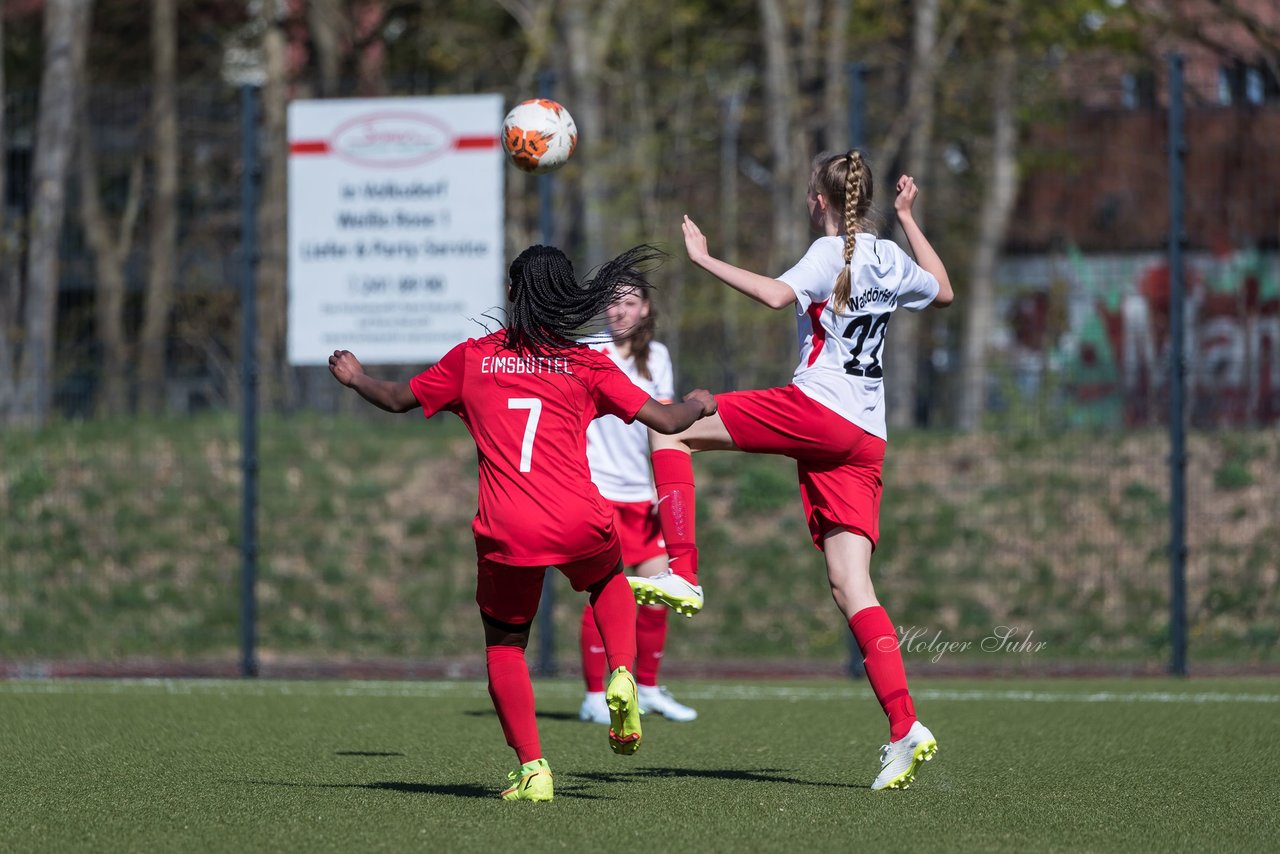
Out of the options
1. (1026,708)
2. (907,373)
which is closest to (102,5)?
(907,373)

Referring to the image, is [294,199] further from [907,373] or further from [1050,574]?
[1050,574]

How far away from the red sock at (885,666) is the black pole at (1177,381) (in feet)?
17.0

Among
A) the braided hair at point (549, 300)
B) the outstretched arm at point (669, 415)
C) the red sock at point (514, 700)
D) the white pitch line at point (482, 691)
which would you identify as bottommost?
the white pitch line at point (482, 691)

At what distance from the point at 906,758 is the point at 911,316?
648 cm

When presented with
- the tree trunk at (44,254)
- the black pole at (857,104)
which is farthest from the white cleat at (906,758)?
the tree trunk at (44,254)

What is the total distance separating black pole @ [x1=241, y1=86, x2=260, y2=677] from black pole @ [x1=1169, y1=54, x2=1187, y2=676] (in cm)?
578

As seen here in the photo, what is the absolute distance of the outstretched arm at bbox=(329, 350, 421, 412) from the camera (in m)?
5.61

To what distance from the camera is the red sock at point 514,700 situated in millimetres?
5695

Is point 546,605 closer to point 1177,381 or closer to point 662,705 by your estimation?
point 662,705

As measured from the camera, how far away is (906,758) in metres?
6.01

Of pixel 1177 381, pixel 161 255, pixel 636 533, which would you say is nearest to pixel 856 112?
pixel 1177 381

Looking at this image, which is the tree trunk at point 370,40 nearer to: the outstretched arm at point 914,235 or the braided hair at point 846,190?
the outstretched arm at point 914,235

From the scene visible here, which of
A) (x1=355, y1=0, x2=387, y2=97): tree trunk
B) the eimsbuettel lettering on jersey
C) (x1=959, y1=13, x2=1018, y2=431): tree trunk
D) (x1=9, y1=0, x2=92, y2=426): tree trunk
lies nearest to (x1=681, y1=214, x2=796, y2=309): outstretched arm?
the eimsbuettel lettering on jersey

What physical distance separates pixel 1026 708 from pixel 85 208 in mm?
7549
